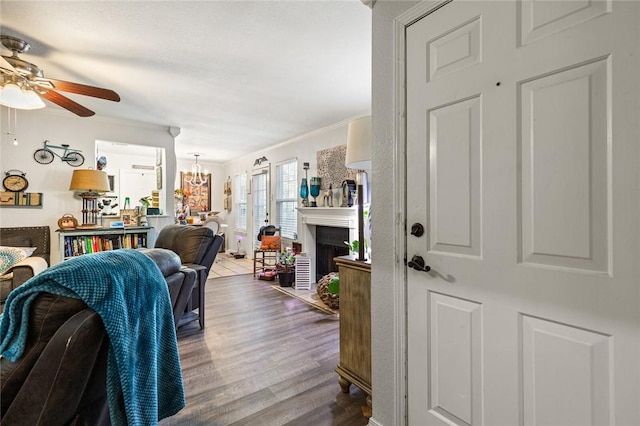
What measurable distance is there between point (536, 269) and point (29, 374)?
166 cm

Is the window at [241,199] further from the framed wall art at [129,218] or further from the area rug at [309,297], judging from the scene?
the area rug at [309,297]

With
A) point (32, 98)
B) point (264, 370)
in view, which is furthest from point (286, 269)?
point (32, 98)

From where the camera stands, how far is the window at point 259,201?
6555 mm

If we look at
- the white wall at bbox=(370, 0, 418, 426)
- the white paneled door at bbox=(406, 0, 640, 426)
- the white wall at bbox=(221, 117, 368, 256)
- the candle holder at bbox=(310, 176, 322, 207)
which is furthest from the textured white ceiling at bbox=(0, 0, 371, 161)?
the white paneled door at bbox=(406, 0, 640, 426)

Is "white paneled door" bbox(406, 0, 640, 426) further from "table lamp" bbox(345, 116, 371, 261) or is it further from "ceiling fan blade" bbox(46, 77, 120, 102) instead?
"ceiling fan blade" bbox(46, 77, 120, 102)

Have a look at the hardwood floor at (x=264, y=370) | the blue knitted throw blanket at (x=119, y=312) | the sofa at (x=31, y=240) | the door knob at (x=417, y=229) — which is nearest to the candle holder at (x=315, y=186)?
the hardwood floor at (x=264, y=370)

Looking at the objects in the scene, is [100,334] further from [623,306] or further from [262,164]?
[262,164]

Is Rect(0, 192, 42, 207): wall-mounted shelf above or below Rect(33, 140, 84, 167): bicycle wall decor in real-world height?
below

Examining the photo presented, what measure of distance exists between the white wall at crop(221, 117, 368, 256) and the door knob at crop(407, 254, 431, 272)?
120 inches

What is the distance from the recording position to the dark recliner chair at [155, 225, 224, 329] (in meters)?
2.85

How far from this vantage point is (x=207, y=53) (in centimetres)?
248

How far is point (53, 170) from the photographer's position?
3.77 metres

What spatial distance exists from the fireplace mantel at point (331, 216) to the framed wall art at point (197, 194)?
3.94m

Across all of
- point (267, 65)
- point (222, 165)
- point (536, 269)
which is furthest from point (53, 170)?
point (536, 269)
